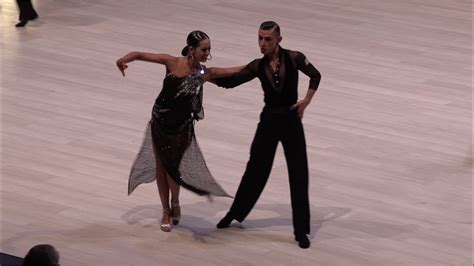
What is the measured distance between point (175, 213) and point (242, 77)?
1159mm

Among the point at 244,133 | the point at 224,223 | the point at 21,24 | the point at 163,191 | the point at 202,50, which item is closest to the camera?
the point at 202,50

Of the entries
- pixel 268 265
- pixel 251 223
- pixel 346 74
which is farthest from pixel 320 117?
pixel 268 265

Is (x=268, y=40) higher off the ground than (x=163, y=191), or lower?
higher

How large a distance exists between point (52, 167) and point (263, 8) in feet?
18.8

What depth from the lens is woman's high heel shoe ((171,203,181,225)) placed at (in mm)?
8320

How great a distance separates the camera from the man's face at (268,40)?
7.57 meters

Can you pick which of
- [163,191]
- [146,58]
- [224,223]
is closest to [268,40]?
[146,58]

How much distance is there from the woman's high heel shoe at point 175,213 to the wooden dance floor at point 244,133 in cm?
6

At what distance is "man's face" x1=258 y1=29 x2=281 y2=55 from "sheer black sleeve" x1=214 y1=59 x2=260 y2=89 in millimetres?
181

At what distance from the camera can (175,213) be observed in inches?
328

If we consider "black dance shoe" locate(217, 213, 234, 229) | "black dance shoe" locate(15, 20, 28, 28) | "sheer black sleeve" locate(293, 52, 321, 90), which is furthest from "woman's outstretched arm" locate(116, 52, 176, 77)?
"black dance shoe" locate(15, 20, 28, 28)

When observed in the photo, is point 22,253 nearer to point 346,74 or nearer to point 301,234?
point 301,234

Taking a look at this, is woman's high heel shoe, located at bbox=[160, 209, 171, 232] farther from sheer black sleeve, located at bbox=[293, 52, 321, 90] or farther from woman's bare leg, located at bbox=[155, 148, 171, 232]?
sheer black sleeve, located at bbox=[293, 52, 321, 90]

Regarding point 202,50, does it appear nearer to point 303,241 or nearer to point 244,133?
point 303,241
